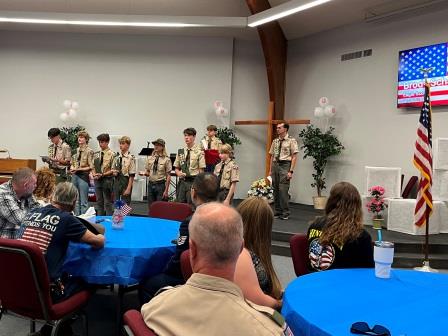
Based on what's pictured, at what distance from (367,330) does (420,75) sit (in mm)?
6949

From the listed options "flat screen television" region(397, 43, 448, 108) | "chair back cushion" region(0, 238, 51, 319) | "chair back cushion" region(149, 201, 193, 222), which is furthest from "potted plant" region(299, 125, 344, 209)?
"chair back cushion" region(0, 238, 51, 319)

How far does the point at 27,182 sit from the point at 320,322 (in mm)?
2404

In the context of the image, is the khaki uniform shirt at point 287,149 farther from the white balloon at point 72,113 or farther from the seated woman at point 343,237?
the white balloon at point 72,113

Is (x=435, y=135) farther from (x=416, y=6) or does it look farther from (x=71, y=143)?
(x=71, y=143)

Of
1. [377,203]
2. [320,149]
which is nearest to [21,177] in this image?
[377,203]

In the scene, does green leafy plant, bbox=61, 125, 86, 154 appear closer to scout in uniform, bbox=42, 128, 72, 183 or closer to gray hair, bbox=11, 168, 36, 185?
scout in uniform, bbox=42, 128, 72, 183

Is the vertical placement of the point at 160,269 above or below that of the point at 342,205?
below

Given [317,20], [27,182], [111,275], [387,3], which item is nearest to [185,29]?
[317,20]

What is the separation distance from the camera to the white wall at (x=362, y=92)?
7.61m

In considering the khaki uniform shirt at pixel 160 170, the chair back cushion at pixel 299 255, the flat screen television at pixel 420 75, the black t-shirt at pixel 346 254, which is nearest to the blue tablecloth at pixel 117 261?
the chair back cushion at pixel 299 255

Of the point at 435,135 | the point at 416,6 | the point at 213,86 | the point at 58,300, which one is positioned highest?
the point at 416,6

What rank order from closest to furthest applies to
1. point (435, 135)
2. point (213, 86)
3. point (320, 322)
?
point (320, 322) < point (435, 135) < point (213, 86)

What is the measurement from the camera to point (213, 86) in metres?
10.1

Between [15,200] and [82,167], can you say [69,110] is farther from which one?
[15,200]
